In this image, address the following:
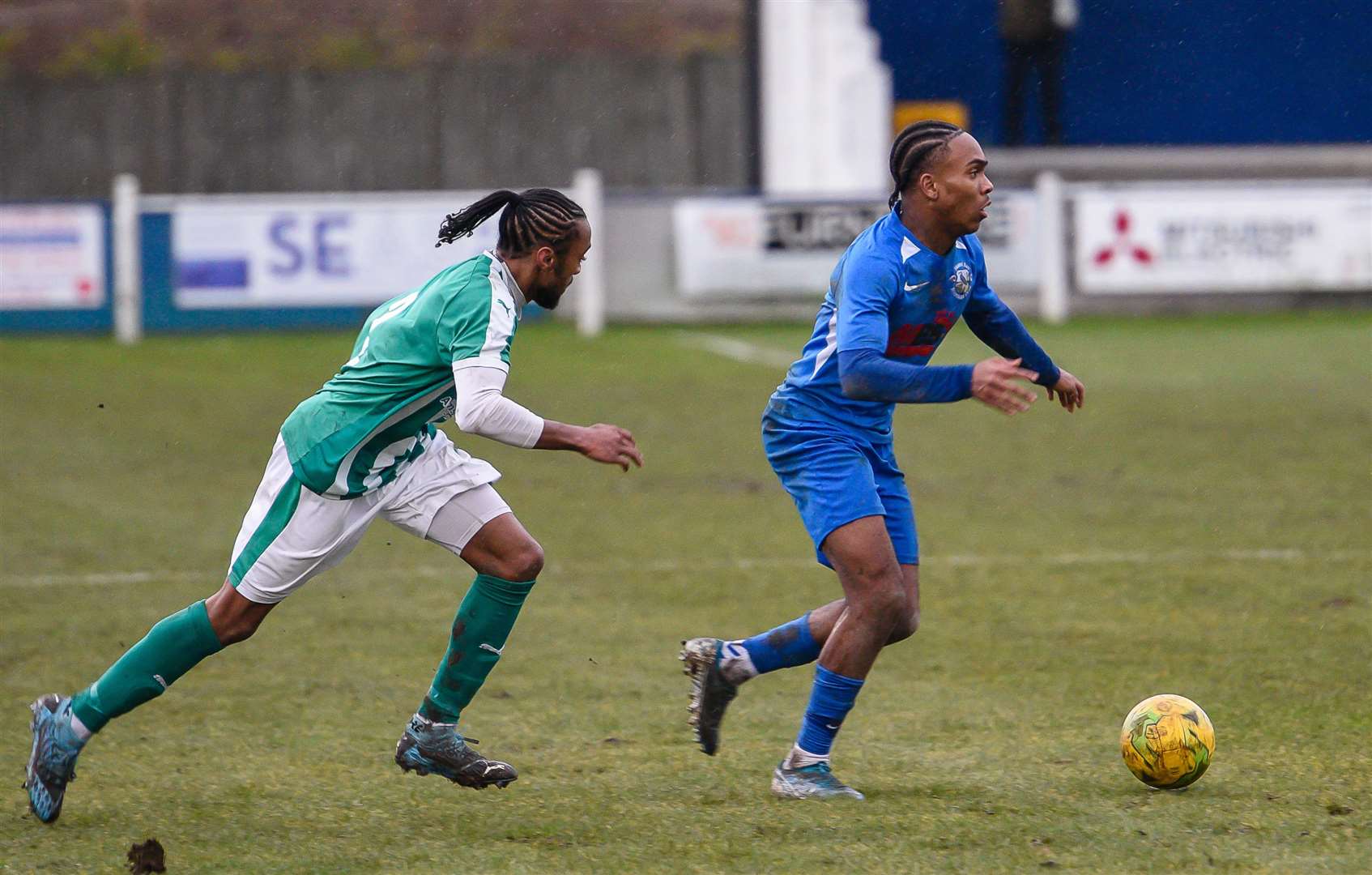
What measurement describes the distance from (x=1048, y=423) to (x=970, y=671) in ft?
23.9

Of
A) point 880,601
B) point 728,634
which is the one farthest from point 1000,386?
point 728,634

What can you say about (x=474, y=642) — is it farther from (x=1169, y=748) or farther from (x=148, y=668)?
(x=1169, y=748)

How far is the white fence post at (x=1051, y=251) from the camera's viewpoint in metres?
21.1

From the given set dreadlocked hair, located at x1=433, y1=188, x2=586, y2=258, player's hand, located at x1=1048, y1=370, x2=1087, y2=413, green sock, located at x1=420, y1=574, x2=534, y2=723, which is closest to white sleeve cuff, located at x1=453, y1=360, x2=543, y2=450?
dreadlocked hair, located at x1=433, y1=188, x2=586, y2=258

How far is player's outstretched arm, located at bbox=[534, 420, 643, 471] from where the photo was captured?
5117 millimetres

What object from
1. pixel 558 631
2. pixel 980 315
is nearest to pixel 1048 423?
pixel 558 631

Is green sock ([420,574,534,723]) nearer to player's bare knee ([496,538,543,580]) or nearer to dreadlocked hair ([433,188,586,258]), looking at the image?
player's bare knee ([496,538,543,580])

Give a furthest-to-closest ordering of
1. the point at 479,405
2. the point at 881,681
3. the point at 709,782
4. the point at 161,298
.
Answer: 1. the point at 161,298
2. the point at 881,681
3. the point at 709,782
4. the point at 479,405

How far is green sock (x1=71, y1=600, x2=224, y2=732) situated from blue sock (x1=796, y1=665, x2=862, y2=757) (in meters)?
1.66

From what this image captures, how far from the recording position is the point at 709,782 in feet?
18.0

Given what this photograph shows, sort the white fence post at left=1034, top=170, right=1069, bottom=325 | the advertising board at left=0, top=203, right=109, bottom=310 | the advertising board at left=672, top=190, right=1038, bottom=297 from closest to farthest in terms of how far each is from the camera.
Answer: the advertising board at left=0, top=203, right=109, bottom=310, the advertising board at left=672, top=190, right=1038, bottom=297, the white fence post at left=1034, top=170, right=1069, bottom=325

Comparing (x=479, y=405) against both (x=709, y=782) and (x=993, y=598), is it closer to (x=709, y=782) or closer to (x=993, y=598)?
(x=709, y=782)

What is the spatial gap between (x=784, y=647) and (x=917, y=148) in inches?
60.8

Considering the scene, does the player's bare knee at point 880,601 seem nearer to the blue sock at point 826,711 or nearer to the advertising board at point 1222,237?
the blue sock at point 826,711
